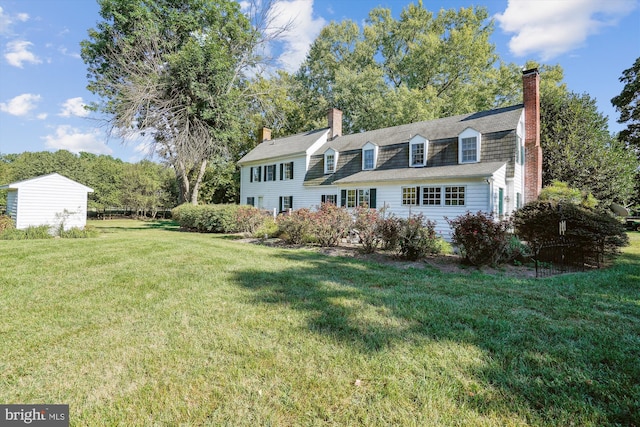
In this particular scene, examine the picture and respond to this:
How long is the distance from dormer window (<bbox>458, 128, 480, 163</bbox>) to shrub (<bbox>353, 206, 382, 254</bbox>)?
7953 millimetres

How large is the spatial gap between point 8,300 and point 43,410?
3178 millimetres

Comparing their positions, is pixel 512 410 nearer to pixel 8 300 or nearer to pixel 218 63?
pixel 8 300

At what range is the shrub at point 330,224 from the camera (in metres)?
10.0

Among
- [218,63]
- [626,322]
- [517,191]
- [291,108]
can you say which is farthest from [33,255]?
[291,108]

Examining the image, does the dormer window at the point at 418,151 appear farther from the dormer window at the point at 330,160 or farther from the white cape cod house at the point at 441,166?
the dormer window at the point at 330,160

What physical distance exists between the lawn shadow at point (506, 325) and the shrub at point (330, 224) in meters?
3.74

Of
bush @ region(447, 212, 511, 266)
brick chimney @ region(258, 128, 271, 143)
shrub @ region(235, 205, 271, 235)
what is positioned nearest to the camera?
bush @ region(447, 212, 511, 266)

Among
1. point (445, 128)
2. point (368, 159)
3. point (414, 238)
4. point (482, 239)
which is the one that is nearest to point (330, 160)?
point (368, 159)

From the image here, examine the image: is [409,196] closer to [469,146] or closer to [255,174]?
[469,146]

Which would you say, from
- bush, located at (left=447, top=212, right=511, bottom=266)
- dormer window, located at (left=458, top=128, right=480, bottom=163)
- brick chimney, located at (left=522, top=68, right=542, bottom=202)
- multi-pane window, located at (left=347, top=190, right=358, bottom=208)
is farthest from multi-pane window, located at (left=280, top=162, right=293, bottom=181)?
bush, located at (left=447, top=212, right=511, bottom=266)

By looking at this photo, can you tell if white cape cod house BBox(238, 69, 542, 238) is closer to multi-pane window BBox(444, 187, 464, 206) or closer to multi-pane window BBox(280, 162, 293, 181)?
multi-pane window BBox(444, 187, 464, 206)

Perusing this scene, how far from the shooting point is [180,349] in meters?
2.86

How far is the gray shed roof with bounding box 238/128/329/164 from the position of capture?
21.7 meters

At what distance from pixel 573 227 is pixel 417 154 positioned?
8667 mm
